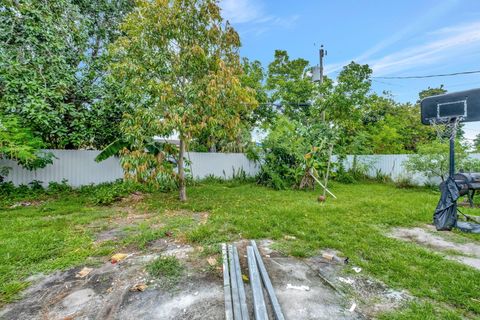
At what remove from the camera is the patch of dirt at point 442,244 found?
3.02 metres

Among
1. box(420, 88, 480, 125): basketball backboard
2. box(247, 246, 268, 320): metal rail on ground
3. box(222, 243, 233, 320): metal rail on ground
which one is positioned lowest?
box(222, 243, 233, 320): metal rail on ground

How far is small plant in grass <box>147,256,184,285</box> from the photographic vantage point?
2455 mm

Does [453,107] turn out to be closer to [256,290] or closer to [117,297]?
[256,290]

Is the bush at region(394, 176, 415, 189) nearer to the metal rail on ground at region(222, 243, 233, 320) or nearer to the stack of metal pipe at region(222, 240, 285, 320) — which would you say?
the stack of metal pipe at region(222, 240, 285, 320)

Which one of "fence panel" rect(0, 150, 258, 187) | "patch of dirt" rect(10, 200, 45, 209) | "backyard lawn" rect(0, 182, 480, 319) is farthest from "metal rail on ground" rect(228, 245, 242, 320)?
"fence panel" rect(0, 150, 258, 187)

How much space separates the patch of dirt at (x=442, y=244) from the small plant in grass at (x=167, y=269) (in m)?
3.38

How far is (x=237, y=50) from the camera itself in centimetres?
607

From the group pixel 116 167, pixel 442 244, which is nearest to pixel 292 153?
pixel 442 244

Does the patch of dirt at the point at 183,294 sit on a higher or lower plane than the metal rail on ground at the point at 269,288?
lower

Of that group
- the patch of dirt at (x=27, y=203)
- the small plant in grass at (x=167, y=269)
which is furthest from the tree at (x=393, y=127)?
the patch of dirt at (x=27, y=203)

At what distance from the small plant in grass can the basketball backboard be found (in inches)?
195

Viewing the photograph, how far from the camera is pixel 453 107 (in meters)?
4.07

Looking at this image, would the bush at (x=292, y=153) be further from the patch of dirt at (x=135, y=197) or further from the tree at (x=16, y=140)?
the tree at (x=16, y=140)

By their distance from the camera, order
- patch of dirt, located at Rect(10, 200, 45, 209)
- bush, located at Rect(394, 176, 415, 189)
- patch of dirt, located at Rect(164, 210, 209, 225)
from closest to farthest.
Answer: patch of dirt, located at Rect(164, 210, 209, 225) < patch of dirt, located at Rect(10, 200, 45, 209) < bush, located at Rect(394, 176, 415, 189)
